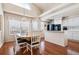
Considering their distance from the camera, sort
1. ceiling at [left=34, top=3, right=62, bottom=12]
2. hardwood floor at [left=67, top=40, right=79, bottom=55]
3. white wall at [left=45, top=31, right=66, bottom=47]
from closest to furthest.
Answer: ceiling at [left=34, top=3, right=62, bottom=12] < hardwood floor at [left=67, top=40, right=79, bottom=55] < white wall at [left=45, top=31, right=66, bottom=47]

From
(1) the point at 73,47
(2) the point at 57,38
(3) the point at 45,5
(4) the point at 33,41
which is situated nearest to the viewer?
(3) the point at 45,5

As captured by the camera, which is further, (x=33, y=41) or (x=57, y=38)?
(x=57, y=38)

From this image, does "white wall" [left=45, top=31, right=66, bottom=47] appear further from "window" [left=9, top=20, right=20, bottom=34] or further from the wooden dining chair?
"window" [left=9, top=20, right=20, bottom=34]

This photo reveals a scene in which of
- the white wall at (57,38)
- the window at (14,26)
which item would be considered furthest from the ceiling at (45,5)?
the white wall at (57,38)

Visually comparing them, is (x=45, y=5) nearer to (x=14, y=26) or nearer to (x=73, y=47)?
(x=14, y=26)

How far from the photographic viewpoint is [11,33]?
2047mm

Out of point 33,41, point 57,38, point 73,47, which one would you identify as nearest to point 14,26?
point 33,41

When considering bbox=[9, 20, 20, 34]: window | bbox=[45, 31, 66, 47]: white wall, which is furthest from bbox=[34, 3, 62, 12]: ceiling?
bbox=[45, 31, 66, 47]: white wall

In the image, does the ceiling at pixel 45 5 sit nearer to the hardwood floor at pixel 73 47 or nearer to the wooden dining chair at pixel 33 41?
the wooden dining chair at pixel 33 41

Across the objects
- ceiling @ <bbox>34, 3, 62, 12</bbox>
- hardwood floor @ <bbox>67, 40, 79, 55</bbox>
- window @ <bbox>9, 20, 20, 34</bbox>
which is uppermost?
ceiling @ <bbox>34, 3, 62, 12</bbox>

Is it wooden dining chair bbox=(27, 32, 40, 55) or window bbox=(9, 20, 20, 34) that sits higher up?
window bbox=(9, 20, 20, 34)
